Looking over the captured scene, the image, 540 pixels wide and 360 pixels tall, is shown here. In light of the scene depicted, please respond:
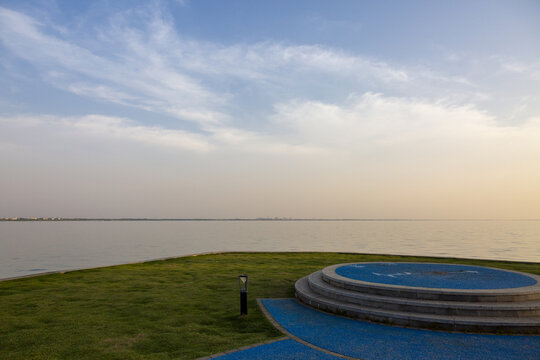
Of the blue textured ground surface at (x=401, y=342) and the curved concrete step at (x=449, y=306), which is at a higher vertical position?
the curved concrete step at (x=449, y=306)

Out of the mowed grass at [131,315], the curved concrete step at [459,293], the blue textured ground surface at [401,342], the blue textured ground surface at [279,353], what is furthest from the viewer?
the curved concrete step at [459,293]

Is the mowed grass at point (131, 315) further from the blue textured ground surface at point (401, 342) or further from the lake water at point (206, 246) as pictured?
the lake water at point (206, 246)

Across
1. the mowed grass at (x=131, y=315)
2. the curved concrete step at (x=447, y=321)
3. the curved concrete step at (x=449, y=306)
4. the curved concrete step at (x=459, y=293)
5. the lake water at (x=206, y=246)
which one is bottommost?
the lake water at (x=206, y=246)

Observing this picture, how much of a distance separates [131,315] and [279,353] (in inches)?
207

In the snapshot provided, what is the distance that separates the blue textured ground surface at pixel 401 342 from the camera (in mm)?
6934

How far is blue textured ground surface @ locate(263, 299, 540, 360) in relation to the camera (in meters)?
6.93

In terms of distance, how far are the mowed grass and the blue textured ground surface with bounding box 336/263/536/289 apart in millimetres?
3267

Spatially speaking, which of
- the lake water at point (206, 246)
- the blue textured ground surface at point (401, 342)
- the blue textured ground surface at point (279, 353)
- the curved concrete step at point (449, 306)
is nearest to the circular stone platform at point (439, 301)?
the curved concrete step at point (449, 306)

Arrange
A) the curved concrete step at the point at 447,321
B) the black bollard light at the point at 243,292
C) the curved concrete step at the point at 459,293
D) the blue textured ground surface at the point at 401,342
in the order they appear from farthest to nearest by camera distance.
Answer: the black bollard light at the point at 243,292
the curved concrete step at the point at 459,293
the curved concrete step at the point at 447,321
the blue textured ground surface at the point at 401,342

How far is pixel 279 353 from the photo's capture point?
277 inches

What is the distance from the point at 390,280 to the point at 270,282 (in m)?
5.62

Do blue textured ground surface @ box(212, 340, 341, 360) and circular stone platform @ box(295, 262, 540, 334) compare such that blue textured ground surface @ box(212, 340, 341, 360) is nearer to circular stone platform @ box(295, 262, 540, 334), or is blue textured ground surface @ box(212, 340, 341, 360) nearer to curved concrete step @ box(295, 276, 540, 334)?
curved concrete step @ box(295, 276, 540, 334)

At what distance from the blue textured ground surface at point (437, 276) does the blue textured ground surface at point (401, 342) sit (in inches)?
103

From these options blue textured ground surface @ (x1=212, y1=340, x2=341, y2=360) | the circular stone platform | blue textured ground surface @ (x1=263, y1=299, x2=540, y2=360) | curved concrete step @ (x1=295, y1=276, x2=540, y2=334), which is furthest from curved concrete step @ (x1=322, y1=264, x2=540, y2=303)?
blue textured ground surface @ (x1=212, y1=340, x2=341, y2=360)
